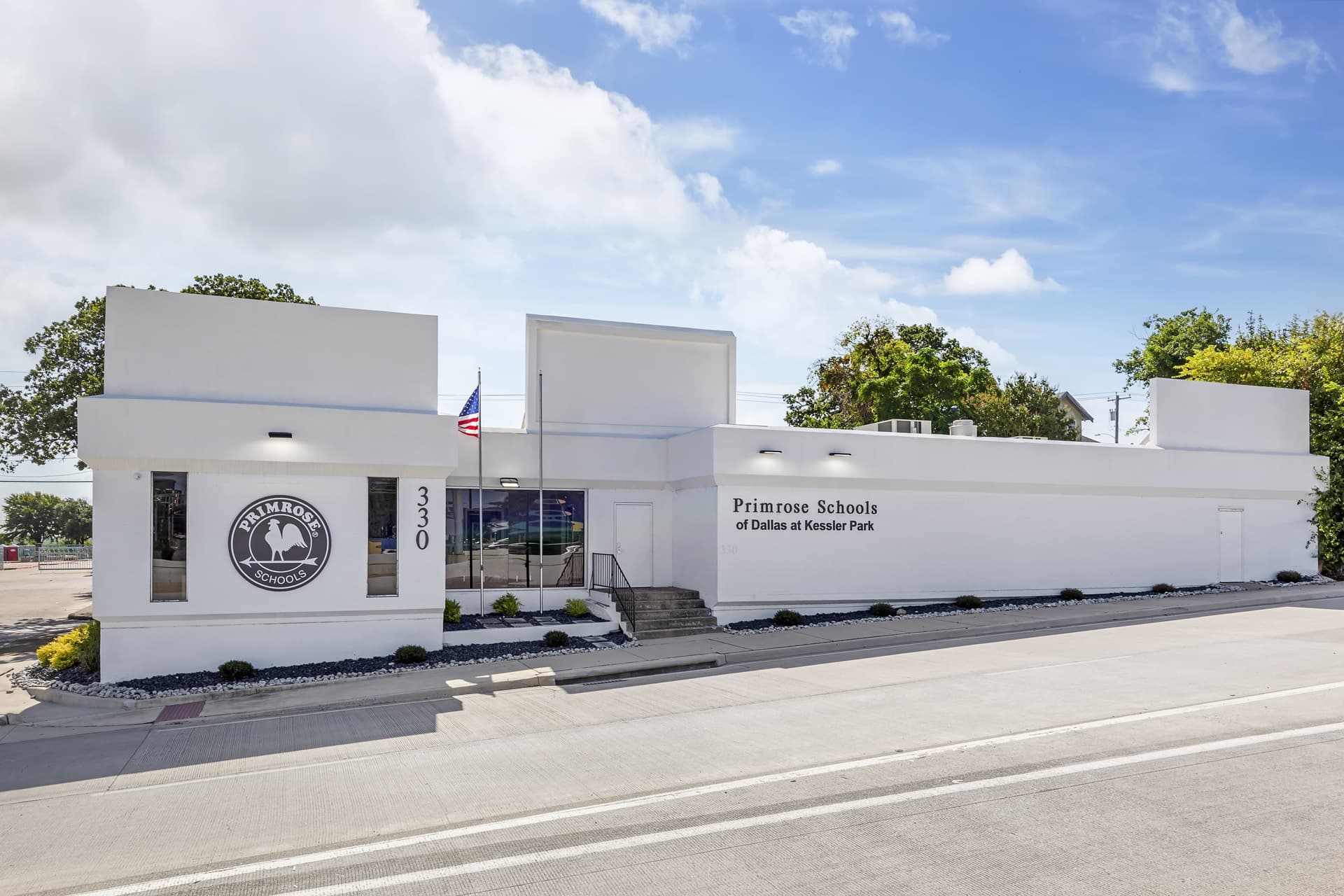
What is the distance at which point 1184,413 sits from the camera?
27281mm

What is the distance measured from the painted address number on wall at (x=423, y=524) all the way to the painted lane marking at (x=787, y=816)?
11796 millimetres

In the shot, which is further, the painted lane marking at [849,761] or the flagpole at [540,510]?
the flagpole at [540,510]

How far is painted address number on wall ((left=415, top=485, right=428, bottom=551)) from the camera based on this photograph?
19.0m

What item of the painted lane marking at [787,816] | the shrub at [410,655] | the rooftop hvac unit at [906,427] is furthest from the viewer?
the rooftop hvac unit at [906,427]

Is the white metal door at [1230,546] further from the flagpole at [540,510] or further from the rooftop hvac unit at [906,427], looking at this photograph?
the flagpole at [540,510]

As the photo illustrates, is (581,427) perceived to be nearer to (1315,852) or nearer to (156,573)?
(156,573)

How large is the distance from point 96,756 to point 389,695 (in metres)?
4.33

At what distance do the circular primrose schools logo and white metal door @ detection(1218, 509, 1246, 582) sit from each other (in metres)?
25.2

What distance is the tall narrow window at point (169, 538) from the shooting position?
1723 cm

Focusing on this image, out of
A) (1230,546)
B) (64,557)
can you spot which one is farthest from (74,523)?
(1230,546)

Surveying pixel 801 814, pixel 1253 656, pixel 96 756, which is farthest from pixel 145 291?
pixel 1253 656

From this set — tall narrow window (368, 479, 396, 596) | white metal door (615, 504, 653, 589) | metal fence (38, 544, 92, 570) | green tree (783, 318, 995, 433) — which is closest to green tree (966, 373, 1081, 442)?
green tree (783, 318, 995, 433)

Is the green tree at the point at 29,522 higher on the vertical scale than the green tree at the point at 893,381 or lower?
lower

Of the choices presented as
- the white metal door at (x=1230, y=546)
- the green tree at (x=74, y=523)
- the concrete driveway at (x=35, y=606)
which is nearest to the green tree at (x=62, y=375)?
the concrete driveway at (x=35, y=606)
